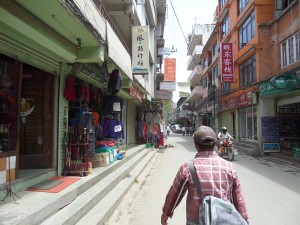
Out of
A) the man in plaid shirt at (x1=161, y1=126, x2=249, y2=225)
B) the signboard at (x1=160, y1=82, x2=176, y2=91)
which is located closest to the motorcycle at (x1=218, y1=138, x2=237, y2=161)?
the signboard at (x1=160, y1=82, x2=176, y2=91)

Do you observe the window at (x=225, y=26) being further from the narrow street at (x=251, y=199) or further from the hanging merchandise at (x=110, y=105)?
the hanging merchandise at (x=110, y=105)

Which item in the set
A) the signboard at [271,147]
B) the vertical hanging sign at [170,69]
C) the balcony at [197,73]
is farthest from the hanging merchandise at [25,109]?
the balcony at [197,73]

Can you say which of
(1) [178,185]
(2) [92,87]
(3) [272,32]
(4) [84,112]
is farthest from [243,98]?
(1) [178,185]

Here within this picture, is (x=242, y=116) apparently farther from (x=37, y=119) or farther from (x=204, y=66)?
(x=204, y=66)

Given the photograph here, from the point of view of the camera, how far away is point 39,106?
7.05 meters

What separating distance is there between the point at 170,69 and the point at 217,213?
23.7 m

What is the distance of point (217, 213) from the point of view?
2.28m

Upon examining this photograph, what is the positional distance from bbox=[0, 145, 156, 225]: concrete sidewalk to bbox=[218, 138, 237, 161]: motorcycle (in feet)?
26.2

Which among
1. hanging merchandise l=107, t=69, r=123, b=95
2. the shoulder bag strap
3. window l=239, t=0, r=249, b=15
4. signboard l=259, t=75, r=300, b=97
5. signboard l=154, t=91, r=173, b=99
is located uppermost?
window l=239, t=0, r=249, b=15

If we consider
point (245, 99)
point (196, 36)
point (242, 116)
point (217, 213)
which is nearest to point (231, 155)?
point (245, 99)

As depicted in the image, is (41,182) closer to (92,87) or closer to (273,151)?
(92,87)

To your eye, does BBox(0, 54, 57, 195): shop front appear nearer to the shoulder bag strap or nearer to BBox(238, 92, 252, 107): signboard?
the shoulder bag strap

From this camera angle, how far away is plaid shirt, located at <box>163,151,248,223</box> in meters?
2.53

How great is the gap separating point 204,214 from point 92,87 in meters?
8.19
